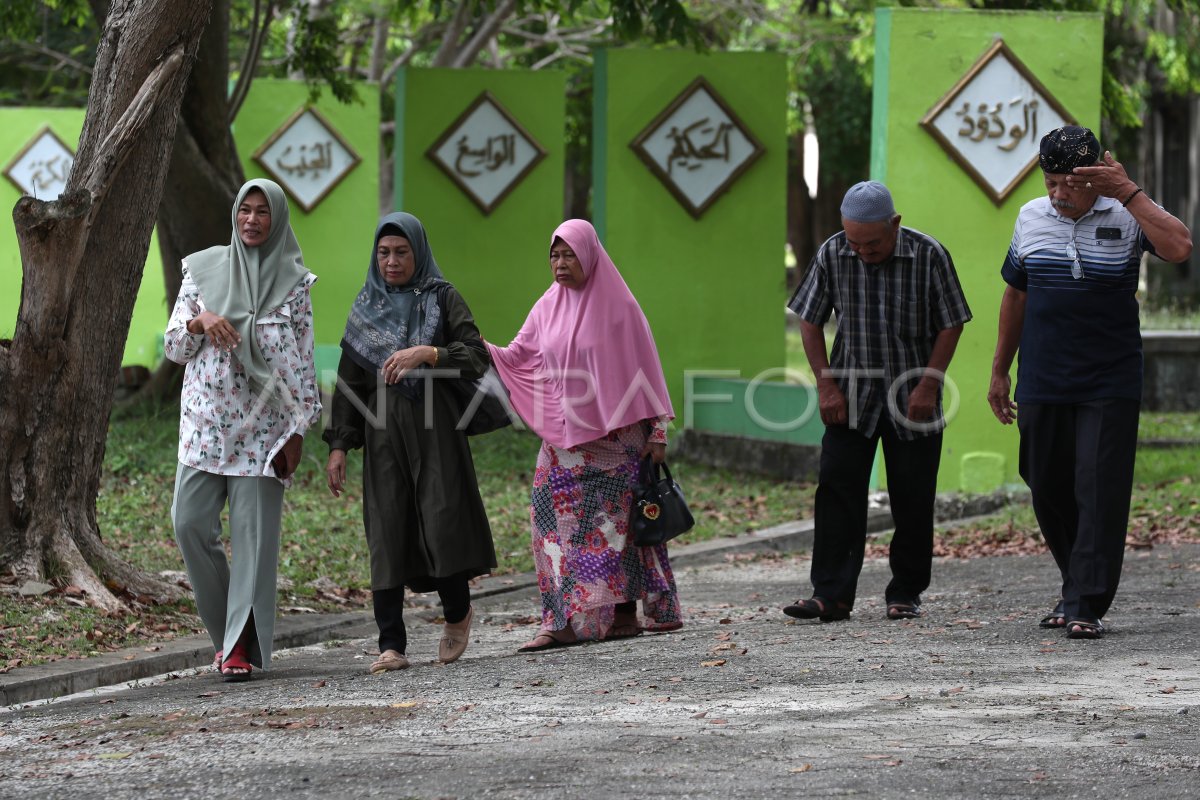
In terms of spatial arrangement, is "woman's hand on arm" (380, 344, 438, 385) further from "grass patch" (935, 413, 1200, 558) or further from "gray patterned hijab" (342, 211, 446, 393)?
"grass patch" (935, 413, 1200, 558)

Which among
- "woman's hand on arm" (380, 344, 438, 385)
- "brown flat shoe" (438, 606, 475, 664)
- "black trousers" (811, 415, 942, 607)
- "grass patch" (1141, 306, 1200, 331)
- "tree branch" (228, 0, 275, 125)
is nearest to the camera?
"woman's hand on arm" (380, 344, 438, 385)

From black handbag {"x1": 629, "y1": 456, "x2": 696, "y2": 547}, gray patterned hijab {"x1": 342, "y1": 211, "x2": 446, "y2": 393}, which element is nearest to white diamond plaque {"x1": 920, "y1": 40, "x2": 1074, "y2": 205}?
black handbag {"x1": 629, "y1": 456, "x2": 696, "y2": 547}

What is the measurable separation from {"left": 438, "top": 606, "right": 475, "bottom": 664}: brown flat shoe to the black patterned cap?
2.81 m

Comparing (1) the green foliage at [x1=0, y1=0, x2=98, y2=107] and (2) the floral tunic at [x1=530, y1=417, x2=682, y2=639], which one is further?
(1) the green foliage at [x1=0, y1=0, x2=98, y2=107]

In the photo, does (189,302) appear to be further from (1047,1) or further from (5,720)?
(1047,1)

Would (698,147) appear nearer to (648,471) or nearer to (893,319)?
(893,319)

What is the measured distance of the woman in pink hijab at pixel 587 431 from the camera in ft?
23.3

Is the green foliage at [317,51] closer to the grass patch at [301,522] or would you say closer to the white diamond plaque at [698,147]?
the white diamond plaque at [698,147]

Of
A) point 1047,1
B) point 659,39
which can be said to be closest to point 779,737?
point 659,39

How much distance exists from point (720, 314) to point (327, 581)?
6.40 meters

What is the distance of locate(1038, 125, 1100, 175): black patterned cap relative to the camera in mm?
6586

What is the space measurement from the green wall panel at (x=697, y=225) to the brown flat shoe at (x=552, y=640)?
24.7ft

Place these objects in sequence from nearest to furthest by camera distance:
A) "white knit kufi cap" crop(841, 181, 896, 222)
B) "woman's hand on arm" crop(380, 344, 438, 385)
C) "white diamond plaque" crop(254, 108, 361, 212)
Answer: "woman's hand on arm" crop(380, 344, 438, 385) → "white knit kufi cap" crop(841, 181, 896, 222) → "white diamond plaque" crop(254, 108, 361, 212)

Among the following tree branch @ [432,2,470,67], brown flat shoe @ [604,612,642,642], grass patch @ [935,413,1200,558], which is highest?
tree branch @ [432,2,470,67]
